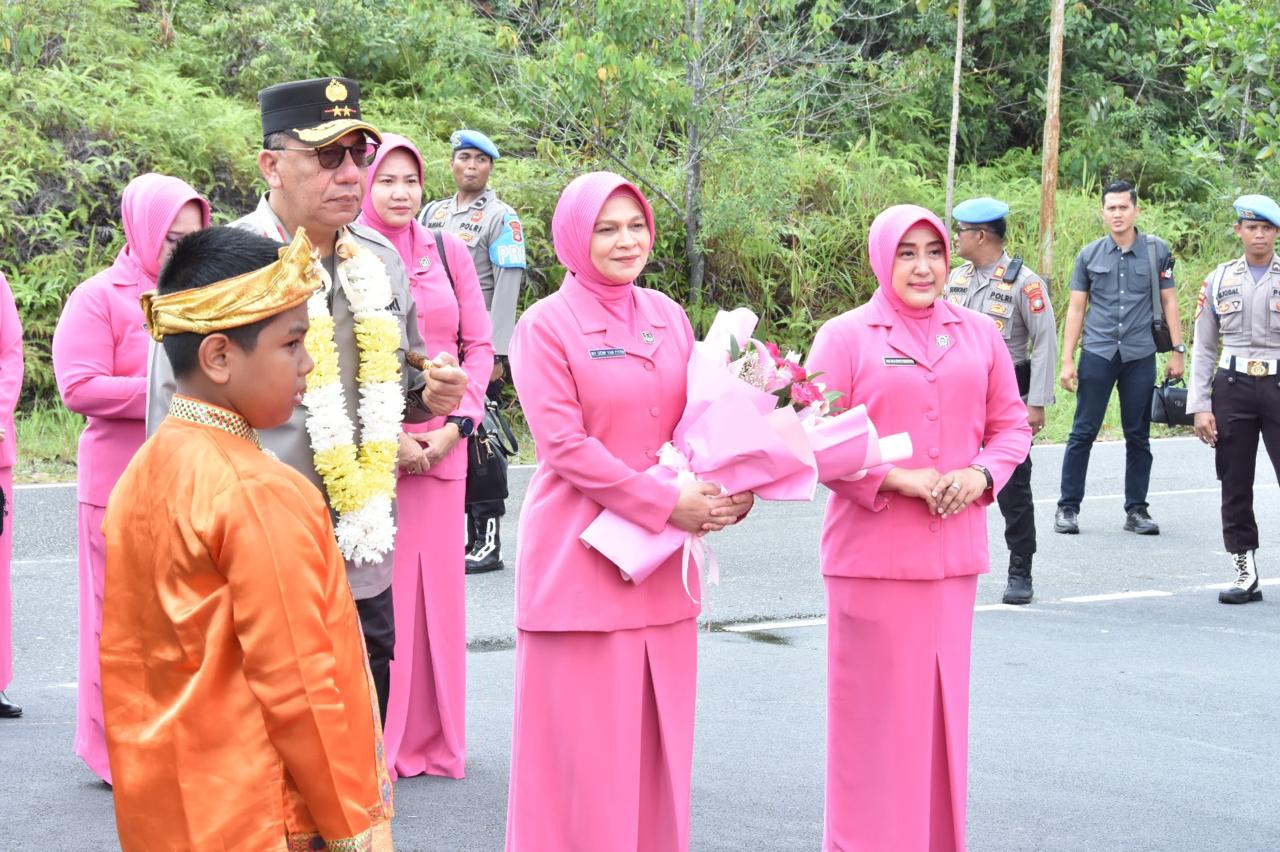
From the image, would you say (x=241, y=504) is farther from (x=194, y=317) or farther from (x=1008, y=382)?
(x=1008, y=382)

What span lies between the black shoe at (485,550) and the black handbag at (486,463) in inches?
91.4

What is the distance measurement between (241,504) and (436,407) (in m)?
2.18

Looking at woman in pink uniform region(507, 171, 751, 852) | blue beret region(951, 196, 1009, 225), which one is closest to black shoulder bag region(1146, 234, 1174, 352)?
blue beret region(951, 196, 1009, 225)

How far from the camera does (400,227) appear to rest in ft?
20.2

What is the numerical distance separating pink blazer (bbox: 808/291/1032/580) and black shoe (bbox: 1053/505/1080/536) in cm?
648

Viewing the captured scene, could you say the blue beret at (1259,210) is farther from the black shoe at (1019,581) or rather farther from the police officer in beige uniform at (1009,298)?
the black shoe at (1019,581)

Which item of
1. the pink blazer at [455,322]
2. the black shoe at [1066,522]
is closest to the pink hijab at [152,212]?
the pink blazer at [455,322]

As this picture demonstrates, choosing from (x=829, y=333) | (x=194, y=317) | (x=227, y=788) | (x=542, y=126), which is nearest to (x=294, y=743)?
(x=227, y=788)

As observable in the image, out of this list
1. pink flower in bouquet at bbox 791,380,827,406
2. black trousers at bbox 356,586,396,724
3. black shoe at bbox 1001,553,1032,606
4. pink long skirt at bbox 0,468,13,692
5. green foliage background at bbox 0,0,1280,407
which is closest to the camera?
pink flower in bouquet at bbox 791,380,827,406

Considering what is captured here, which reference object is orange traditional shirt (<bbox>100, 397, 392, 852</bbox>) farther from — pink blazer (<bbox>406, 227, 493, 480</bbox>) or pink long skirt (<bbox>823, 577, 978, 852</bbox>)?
pink blazer (<bbox>406, 227, 493, 480</bbox>)

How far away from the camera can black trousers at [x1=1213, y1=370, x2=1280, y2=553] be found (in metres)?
9.36

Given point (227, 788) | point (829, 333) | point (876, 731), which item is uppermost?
point (829, 333)

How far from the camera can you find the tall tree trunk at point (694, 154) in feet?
53.8

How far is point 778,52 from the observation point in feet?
56.5
